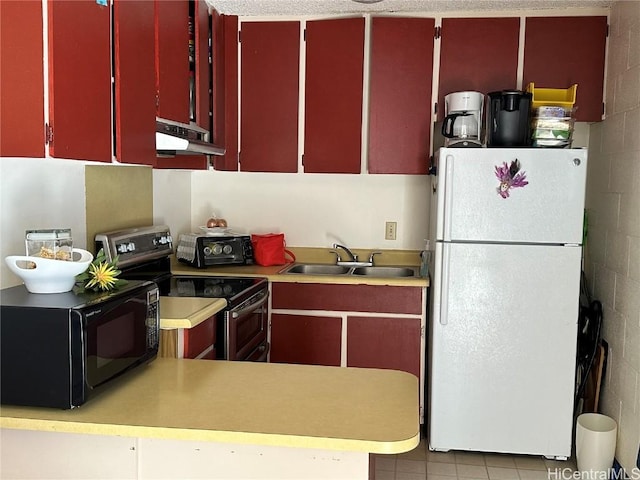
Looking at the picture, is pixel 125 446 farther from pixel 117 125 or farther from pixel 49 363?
pixel 117 125

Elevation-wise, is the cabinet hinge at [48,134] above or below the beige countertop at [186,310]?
above

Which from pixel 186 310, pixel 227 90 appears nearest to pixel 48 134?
pixel 186 310

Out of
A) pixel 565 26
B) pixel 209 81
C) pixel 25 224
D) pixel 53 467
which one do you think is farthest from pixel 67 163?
pixel 565 26

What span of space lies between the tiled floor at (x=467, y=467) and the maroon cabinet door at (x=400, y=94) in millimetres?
1565

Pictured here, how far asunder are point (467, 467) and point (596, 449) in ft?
1.99

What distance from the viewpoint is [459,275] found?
10.2ft

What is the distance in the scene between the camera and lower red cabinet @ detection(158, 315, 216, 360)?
2.29 metres

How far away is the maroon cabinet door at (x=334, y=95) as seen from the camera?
359cm

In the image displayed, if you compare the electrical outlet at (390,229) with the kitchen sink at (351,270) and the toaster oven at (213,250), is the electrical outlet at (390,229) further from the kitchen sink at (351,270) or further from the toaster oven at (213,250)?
the toaster oven at (213,250)

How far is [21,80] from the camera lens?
1.66 m

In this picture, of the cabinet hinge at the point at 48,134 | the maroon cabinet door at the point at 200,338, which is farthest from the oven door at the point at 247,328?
the cabinet hinge at the point at 48,134

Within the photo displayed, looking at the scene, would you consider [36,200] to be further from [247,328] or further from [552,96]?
[552,96]

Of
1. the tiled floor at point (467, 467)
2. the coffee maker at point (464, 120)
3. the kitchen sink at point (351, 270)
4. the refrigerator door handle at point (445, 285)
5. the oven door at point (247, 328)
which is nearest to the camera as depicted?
the oven door at point (247, 328)

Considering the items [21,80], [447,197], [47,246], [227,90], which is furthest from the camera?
[227,90]
